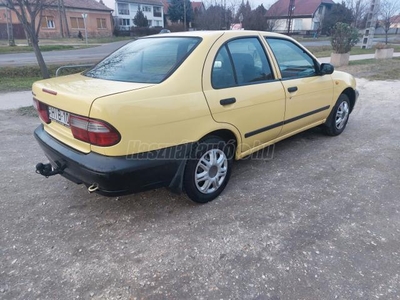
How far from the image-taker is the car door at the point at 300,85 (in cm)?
365

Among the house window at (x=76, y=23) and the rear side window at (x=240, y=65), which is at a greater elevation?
the house window at (x=76, y=23)

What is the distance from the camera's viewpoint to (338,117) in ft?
15.9

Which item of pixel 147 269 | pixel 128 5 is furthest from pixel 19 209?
pixel 128 5

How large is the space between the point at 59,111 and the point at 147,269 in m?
1.51

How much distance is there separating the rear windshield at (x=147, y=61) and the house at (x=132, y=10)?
54.4 m

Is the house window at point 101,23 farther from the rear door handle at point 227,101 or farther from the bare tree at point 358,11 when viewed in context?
the rear door handle at point 227,101

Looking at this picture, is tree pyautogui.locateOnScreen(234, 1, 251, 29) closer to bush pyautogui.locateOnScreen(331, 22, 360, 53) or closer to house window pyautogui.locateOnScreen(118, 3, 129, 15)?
bush pyautogui.locateOnScreen(331, 22, 360, 53)

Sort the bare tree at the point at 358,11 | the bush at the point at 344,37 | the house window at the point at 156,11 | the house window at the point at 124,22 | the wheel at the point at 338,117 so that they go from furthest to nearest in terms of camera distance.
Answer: the house window at the point at 156,11 → the house window at the point at 124,22 → the bare tree at the point at 358,11 → the bush at the point at 344,37 → the wheel at the point at 338,117

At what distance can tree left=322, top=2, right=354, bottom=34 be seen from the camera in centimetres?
4025

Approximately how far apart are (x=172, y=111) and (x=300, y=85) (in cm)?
200

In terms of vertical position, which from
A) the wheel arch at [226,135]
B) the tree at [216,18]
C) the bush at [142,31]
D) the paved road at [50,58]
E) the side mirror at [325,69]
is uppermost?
the tree at [216,18]

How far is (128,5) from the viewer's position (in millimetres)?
54500

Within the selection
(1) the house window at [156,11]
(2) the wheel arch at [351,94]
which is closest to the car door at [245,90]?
(2) the wheel arch at [351,94]

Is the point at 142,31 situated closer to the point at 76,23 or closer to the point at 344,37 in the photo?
the point at 76,23
